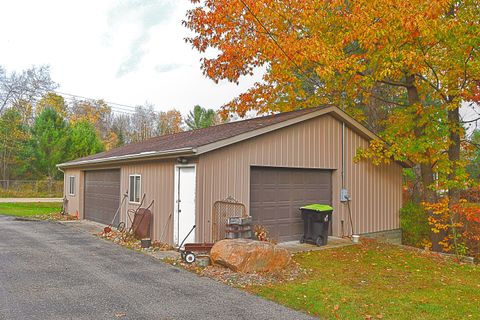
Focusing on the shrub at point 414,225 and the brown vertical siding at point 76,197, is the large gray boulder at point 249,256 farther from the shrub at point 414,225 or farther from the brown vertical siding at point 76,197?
→ the brown vertical siding at point 76,197

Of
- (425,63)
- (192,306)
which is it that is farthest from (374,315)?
(425,63)

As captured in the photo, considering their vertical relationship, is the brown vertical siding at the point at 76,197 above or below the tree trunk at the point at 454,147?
below

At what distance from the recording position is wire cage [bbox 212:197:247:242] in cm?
864

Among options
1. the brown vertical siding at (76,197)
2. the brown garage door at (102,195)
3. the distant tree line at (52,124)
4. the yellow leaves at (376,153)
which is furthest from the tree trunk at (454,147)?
the distant tree line at (52,124)

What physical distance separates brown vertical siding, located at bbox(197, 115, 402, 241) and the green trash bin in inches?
49.2

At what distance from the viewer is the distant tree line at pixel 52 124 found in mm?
29016

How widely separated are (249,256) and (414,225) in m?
7.81

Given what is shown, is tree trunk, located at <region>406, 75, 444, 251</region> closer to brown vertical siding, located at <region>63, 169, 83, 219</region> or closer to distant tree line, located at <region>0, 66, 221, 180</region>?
brown vertical siding, located at <region>63, 169, 83, 219</region>

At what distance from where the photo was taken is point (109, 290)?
5.81m

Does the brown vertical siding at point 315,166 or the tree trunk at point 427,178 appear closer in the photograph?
the brown vertical siding at point 315,166

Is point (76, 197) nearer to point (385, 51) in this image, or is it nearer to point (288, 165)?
point (288, 165)

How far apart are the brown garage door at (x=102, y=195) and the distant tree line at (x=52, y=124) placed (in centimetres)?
1465

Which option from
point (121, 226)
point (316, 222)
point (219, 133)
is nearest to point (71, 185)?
Answer: point (121, 226)

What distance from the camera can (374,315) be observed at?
4875mm
